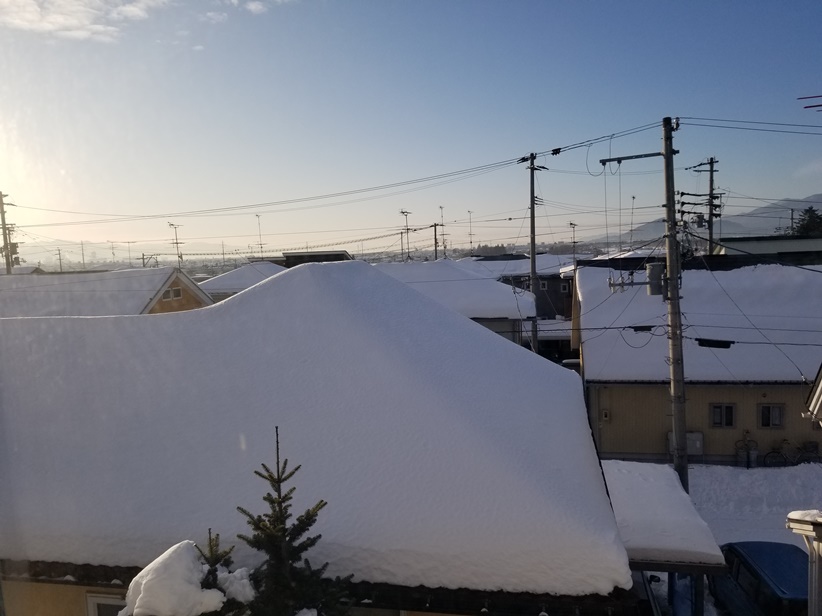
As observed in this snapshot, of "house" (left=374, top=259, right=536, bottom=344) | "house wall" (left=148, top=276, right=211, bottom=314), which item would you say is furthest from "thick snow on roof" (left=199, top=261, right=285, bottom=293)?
"house wall" (left=148, top=276, right=211, bottom=314)

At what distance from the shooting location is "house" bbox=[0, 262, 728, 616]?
4582 mm

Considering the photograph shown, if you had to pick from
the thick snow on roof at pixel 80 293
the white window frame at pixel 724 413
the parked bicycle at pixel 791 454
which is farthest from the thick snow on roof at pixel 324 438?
the thick snow on roof at pixel 80 293

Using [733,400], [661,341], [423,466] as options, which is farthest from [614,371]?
[423,466]

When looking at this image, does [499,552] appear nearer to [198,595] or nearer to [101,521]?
[198,595]

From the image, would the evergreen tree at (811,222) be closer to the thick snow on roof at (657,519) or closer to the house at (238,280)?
the house at (238,280)

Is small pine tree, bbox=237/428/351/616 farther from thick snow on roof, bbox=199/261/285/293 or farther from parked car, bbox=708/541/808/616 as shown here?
thick snow on roof, bbox=199/261/285/293

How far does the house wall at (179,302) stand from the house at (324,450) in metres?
11.6

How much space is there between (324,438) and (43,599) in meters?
3.03

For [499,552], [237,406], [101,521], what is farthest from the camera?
[237,406]

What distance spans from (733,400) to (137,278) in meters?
18.3

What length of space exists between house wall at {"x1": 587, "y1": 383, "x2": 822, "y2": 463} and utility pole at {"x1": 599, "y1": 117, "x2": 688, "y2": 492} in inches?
173

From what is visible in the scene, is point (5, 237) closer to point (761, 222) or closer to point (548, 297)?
point (548, 297)

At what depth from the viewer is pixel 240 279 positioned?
32375 mm

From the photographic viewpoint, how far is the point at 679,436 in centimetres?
934
